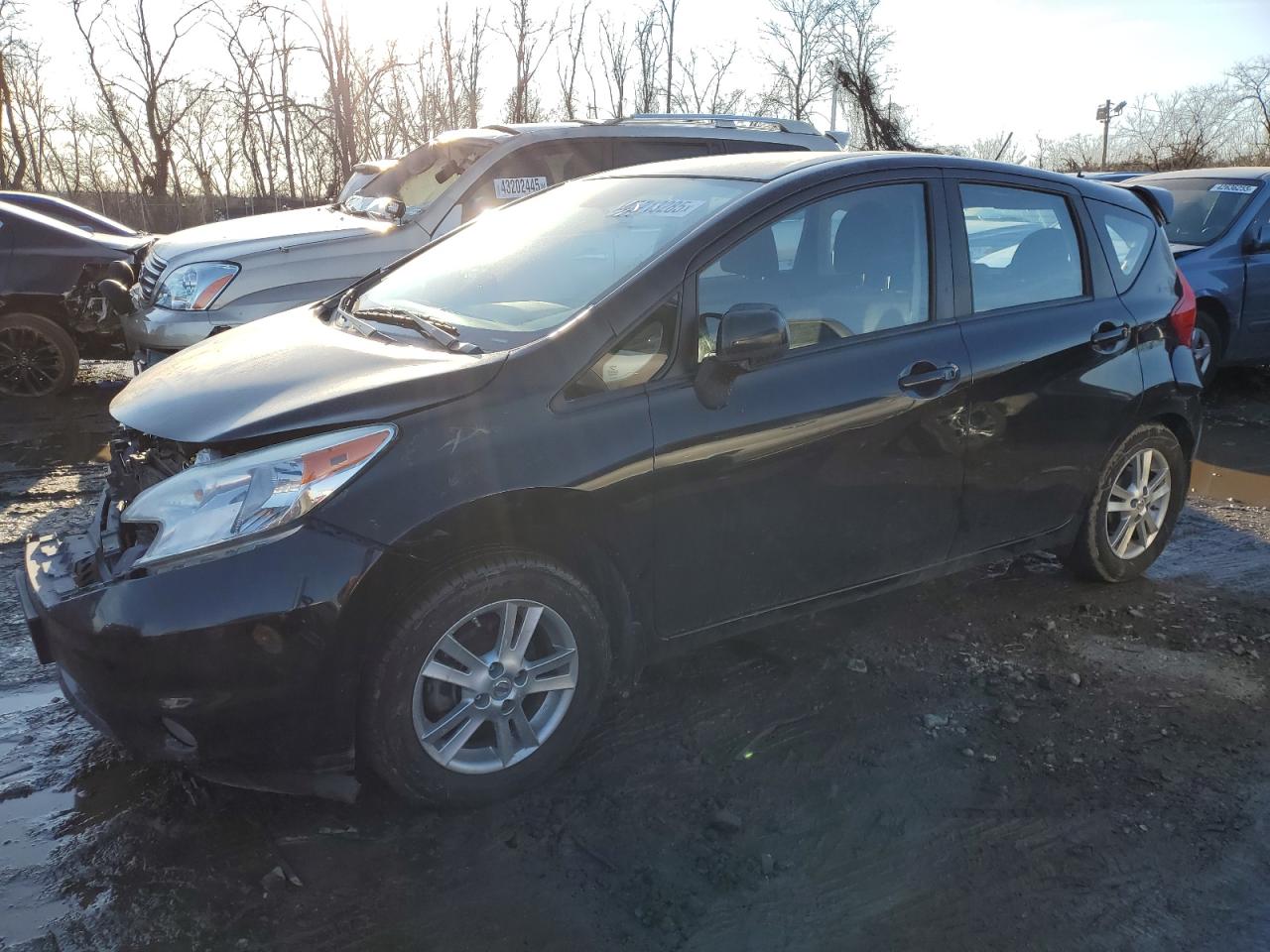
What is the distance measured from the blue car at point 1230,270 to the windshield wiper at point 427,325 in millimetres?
6762

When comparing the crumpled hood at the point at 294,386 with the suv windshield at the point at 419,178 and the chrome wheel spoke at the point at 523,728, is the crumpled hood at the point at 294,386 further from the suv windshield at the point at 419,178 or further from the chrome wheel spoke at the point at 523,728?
the suv windshield at the point at 419,178

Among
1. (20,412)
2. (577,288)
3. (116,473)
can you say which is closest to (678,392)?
(577,288)

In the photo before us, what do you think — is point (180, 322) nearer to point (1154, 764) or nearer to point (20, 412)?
point (20, 412)

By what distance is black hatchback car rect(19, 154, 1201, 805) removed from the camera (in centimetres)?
248

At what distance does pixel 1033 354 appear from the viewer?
3705mm

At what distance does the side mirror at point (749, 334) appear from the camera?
9.50ft

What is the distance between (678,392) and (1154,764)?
1863 mm

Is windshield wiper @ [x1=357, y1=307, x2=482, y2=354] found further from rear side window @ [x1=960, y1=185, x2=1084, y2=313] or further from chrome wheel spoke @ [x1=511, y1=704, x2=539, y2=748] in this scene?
rear side window @ [x1=960, y1=185, x2=1084, y2=313]

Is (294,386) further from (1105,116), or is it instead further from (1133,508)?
(1105,116)

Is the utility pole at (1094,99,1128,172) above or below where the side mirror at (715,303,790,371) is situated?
above

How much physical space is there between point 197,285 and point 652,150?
10.7 ft

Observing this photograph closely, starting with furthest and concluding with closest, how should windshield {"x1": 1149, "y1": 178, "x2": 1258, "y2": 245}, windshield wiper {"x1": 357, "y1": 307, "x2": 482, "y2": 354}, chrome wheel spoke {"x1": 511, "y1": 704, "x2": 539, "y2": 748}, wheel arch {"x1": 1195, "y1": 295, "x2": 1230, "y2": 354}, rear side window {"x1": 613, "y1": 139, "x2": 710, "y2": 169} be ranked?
Answer: windshield {"x1": 1149, "y1": 178, "x2": 1258, "y2": 245} → wheel arch {"x1": 1195, "y1": 295, "x2": 1230, "y2": 354} → rear side window {"x1": 613, "y1": 139, "x2": 710, "y2": 169} → windshield wiper {"x1": 357, "y1": 307, "x2": 482, "y2": 354} → chrome wheel spoke {"x1": 511, "y1": 704, "x2": 539, "y2": 748}

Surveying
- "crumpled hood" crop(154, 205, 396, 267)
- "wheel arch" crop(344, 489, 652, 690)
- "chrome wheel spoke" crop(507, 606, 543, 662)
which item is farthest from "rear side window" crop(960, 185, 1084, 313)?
"crumpled hood" crop(154, 205, 396, 267)

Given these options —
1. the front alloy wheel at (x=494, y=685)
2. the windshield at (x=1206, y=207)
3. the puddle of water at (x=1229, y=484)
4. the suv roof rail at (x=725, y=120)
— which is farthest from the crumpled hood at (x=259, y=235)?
the windshield at (x=1206, y=207)
